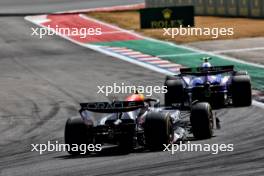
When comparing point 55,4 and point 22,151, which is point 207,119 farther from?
point 55,4

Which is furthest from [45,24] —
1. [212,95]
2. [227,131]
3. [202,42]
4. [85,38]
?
[227,131]

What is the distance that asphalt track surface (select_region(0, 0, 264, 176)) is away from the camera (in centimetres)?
1471

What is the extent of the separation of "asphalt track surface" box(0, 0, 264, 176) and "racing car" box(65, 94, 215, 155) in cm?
31

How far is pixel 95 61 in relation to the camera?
36406 millimetres

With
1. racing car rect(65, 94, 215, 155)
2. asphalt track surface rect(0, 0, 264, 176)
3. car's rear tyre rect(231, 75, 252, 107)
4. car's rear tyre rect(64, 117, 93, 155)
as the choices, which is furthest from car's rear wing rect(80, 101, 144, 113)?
car's rear tyre rect(231, 75, 252, 107)

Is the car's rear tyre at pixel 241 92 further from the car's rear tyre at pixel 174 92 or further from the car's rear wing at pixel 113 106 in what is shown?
the car's rear wing at pixel 113 106

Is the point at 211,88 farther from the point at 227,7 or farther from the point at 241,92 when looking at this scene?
the point at 227,7

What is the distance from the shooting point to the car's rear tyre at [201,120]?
57.1 feet

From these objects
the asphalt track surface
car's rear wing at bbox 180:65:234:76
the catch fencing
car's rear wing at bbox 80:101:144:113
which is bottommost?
the catch fencing

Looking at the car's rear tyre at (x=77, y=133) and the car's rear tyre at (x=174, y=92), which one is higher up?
the car's rear tyre at (x=77, y=133)

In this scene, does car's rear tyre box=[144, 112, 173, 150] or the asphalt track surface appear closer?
the asphalt track surface

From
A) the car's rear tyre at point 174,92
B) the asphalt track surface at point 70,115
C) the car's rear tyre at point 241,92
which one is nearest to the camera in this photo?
the asphalt track surface at point 70,115

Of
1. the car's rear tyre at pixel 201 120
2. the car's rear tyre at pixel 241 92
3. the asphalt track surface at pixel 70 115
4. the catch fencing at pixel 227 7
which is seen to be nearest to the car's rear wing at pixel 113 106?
the asphalt track surface at pixel 70 115

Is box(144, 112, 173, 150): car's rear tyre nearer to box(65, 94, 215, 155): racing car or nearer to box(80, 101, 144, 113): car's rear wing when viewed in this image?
box(65, 94, 215, 155): racing car
